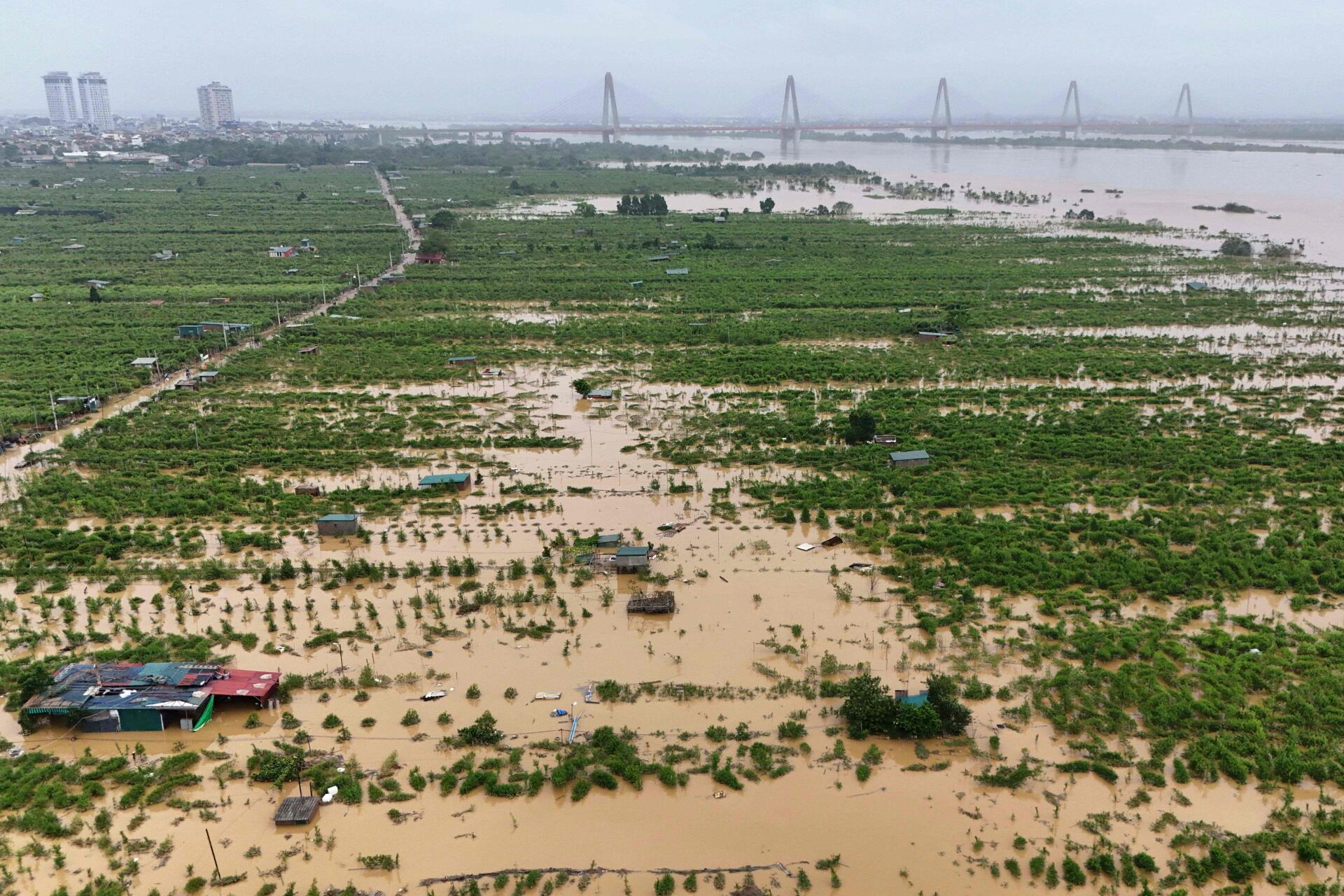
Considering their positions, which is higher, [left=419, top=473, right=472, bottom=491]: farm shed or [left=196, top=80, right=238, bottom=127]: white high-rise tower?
[left=196, top=80, right=238, bottom=127]: white high-rise tower

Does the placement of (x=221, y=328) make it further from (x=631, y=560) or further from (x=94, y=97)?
(x=94, y=97)

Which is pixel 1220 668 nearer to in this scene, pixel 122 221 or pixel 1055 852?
pixel 1055 852

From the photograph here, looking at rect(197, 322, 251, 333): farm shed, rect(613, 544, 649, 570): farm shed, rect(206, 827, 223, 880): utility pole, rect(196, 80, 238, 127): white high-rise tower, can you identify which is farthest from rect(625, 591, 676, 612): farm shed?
rect(196, 80, 238, 127): white high-rise tower

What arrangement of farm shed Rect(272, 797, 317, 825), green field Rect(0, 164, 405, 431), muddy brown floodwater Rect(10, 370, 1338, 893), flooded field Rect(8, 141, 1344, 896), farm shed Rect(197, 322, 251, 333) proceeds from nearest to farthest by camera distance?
muddy brown floodwater Rect(10, 370, 1338, 893) < flooded field Rect(8, 141, 1344, 896) < farm shed Rect(272, 797, 317, 825) < green field Rect(0, 164, 405, 431) < farm shed Rect(197, 322, 251, 333)

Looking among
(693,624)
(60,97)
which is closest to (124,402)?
(693,624)

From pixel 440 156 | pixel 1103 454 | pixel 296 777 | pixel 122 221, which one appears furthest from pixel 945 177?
pixel 296 777

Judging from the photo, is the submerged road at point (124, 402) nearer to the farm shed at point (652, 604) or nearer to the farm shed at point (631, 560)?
the farm shed at point (631, 560)

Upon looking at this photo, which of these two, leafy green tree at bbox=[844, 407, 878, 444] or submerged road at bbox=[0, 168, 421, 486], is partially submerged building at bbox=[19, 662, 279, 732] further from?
leafy green tree at bbox=[844, 407, 878, 444]
